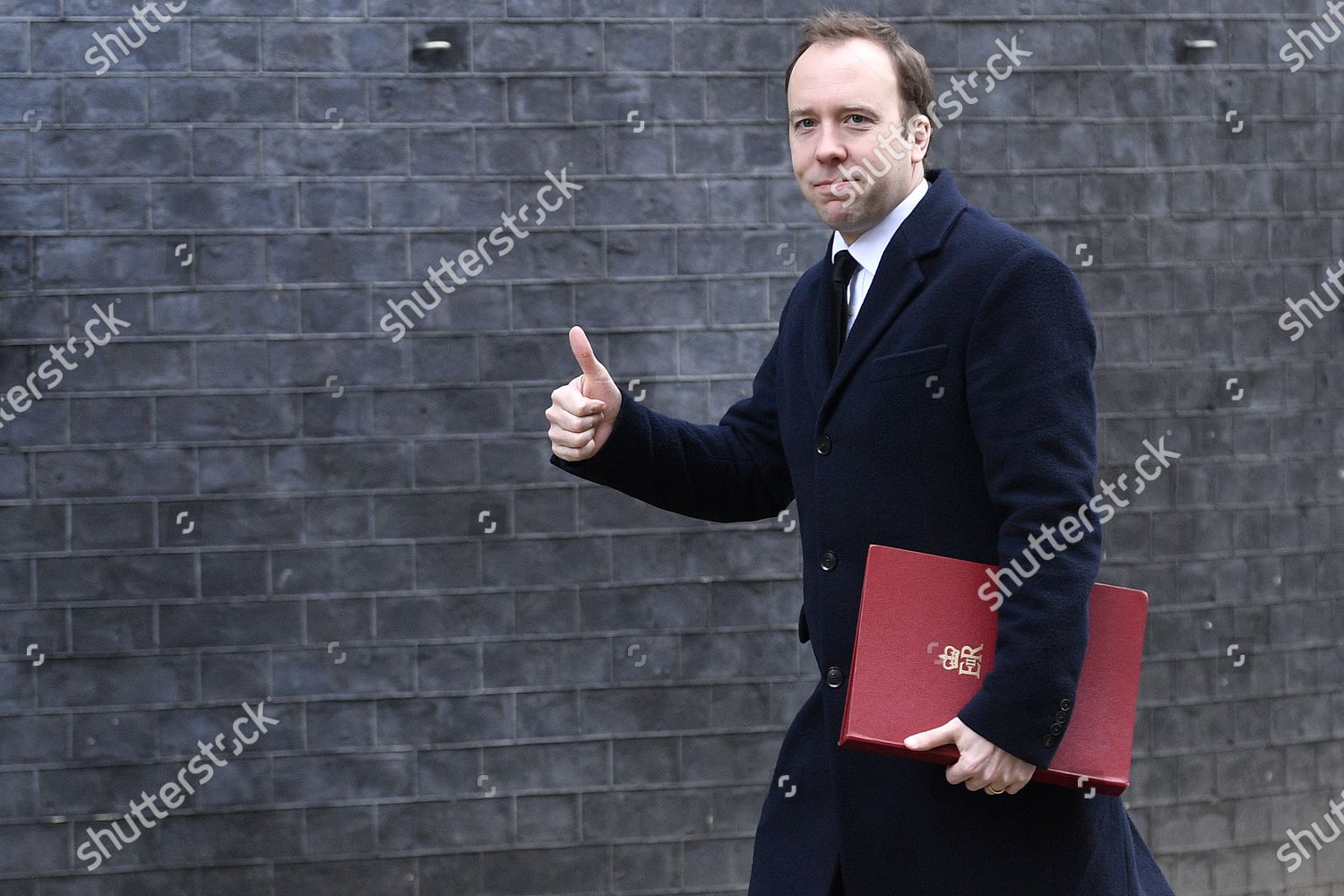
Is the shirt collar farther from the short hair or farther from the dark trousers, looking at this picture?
the dark trousers

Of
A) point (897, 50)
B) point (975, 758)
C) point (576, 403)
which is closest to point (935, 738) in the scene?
point (975, 758)

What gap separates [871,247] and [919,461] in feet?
1.47

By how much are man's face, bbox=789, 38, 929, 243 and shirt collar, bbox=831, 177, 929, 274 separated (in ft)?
0.12

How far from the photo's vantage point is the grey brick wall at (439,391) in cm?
465

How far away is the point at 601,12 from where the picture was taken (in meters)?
4.78

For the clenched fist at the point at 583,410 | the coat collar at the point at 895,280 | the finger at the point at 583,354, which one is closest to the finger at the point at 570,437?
the clenched fist at the point at 583,410

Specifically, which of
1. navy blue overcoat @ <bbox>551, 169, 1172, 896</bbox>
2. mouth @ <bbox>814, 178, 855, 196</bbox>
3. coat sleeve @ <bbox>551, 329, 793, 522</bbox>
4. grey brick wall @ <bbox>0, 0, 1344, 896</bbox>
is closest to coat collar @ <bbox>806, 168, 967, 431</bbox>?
navy blue overcoat @ <bbox>551, 169, 1172, 896</bbox>

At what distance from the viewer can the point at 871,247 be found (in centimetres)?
259

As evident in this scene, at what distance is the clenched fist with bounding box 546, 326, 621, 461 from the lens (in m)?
2.64

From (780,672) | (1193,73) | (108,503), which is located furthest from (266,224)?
(1193,73)

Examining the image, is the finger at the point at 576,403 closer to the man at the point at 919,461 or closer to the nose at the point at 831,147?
the man at the point at 919,461

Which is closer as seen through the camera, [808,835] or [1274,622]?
[808,835]

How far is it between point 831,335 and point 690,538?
2353 millimetres

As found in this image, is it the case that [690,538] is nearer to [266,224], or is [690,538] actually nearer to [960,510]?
[266,224]
